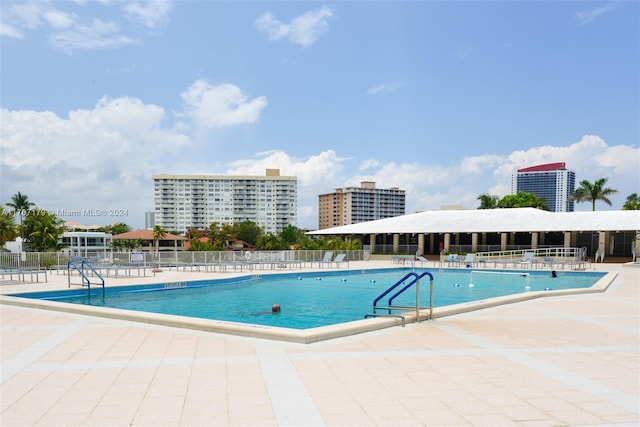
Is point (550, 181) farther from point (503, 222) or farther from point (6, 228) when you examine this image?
point (6, 228)

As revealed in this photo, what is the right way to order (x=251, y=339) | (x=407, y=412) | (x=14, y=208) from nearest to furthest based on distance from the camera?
(x=407, y=412), (x=251, y=339), (x=14, y=208)

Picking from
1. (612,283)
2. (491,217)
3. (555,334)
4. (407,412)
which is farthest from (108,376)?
(491,217)

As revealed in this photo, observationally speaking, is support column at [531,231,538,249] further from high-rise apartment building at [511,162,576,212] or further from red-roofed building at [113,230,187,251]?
high-rise apartment building at [511,162,576,212]

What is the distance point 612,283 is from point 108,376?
15792 mm

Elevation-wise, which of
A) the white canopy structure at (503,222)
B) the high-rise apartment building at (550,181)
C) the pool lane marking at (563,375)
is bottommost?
the pool lane marking at (563,375)

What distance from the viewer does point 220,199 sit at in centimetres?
13538

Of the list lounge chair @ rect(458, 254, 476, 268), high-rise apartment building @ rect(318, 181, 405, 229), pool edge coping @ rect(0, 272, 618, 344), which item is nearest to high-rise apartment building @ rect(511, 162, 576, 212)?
high-rise apartment building @ rect(318, 181, 405, 229)

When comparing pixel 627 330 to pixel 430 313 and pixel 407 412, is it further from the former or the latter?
pixel 407 412

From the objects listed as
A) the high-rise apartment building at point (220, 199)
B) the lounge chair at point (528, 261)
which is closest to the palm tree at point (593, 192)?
the lounge chair at point (528, 261)

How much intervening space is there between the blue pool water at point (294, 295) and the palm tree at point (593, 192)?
1144 inches

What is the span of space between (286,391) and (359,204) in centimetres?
15820

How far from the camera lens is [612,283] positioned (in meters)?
14.8

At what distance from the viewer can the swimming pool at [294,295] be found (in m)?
10.7

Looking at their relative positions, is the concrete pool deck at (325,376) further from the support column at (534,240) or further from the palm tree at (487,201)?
the palm tree at (487,201)
